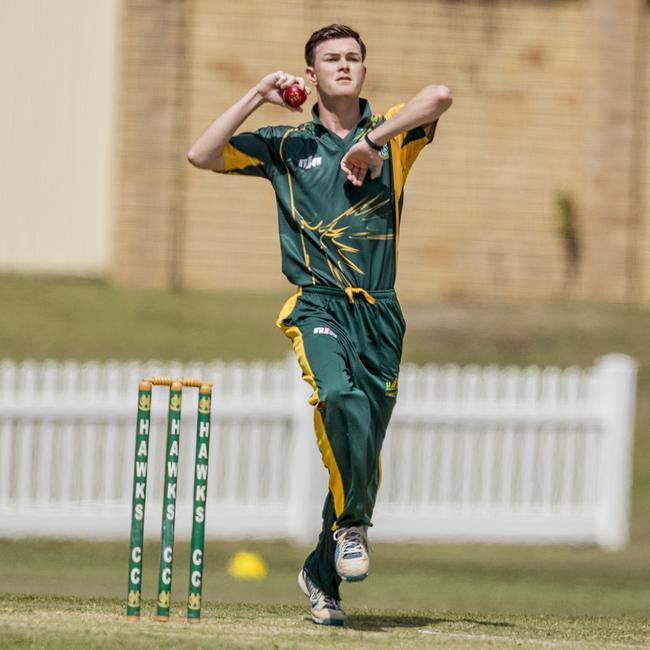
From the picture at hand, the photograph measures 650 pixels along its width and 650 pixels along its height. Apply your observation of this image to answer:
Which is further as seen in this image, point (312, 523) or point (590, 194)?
point (590, 194)

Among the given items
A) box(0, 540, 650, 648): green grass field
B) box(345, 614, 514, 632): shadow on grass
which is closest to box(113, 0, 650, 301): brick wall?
box(0, 540, 650, 648): green grass field

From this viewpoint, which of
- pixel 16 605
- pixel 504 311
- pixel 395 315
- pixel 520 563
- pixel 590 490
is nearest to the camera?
pixel 395 315

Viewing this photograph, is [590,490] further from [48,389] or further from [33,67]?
[33,67]

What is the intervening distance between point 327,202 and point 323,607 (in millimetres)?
1542

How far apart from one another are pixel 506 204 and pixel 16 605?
14489 millimetres

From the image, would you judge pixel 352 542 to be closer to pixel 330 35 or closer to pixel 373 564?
pixel 330 35

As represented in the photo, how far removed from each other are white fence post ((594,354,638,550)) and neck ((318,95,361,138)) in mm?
6807

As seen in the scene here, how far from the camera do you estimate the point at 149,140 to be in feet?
64.5

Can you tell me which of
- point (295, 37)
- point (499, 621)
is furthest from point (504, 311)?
point (499, 621)

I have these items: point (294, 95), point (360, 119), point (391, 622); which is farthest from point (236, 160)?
point (391, 622)

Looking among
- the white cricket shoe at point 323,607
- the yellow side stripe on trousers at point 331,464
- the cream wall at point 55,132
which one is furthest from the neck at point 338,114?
the cream wall at point 55,132

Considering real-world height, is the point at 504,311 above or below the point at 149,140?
below

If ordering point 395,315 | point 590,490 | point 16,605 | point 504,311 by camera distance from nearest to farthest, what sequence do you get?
1. point 395,315
2. point 16,605
3. point 590,490
4. point 504,311

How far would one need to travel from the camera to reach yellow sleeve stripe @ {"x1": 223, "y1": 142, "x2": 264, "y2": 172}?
600 centimetres
